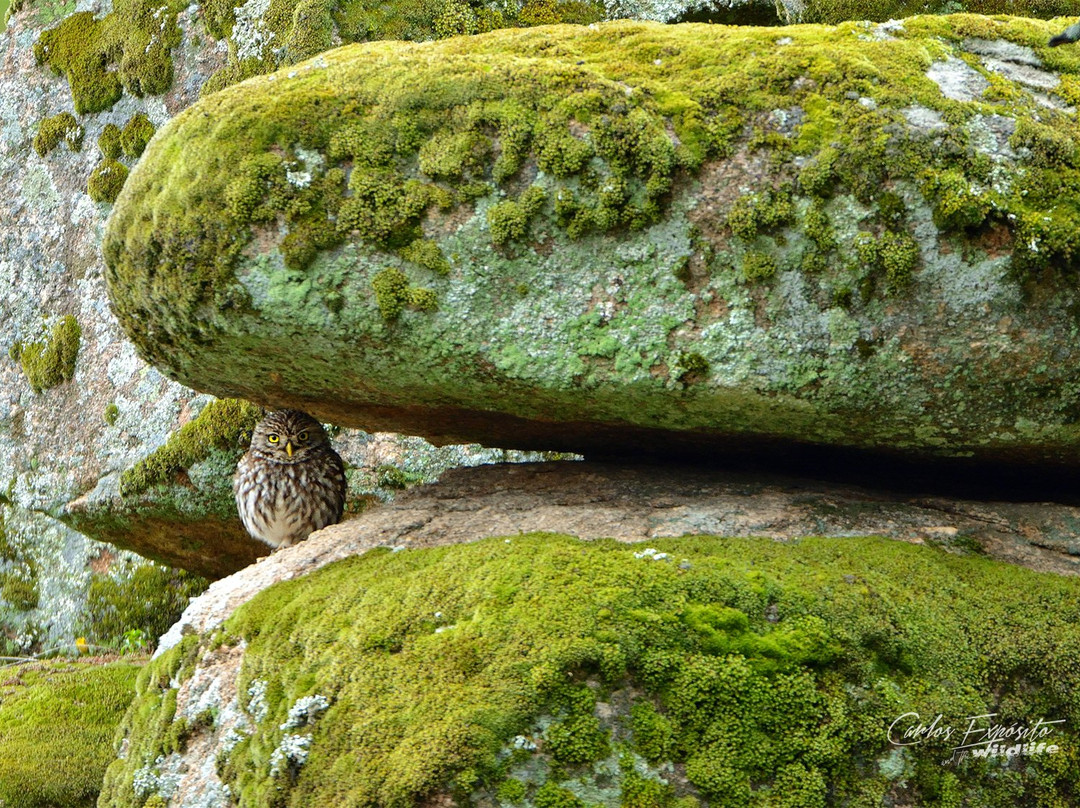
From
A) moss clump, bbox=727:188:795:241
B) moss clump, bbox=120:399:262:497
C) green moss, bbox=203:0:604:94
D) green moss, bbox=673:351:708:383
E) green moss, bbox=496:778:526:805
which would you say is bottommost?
moss clump, bbox=120:399:262:497

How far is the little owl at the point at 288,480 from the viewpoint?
295 inches

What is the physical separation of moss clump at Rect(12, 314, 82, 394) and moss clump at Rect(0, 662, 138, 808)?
282 cm

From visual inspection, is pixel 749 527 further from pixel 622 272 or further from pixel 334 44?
pixel 334 44

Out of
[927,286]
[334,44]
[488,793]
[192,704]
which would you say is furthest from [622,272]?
[334,44]

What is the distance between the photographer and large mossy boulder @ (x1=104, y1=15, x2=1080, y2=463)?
485 centimetres

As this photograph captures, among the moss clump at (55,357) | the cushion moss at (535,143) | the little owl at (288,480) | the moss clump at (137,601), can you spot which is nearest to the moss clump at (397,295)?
the cushion moss at (535,143)

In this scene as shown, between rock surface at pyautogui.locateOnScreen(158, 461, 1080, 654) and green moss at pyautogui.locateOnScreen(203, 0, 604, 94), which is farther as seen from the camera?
green moss at pyautogui.locateOnScreen(203, 0, 604, 94)

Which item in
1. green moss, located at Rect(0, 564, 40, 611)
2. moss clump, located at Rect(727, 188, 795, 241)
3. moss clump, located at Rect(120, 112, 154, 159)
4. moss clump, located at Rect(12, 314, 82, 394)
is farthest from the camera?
moss clump, located at Rect(120, 112, 154, 159)

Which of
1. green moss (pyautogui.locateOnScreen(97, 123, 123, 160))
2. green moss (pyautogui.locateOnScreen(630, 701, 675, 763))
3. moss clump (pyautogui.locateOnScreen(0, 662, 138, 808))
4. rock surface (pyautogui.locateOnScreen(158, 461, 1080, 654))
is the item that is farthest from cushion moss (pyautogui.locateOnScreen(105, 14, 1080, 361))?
green moss (pyautogui.locateOnScreen(97, 123, 123, 160))

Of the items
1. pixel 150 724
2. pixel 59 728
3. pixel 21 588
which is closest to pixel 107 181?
pixel 21 588

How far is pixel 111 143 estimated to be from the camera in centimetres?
1049

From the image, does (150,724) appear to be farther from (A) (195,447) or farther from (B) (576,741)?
(A) (195,447)

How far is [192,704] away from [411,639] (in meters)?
1.31

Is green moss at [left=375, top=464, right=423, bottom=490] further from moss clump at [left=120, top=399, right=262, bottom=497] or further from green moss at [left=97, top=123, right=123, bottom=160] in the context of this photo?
green moss at [left=97, top=123, right=123, bottom=160]
